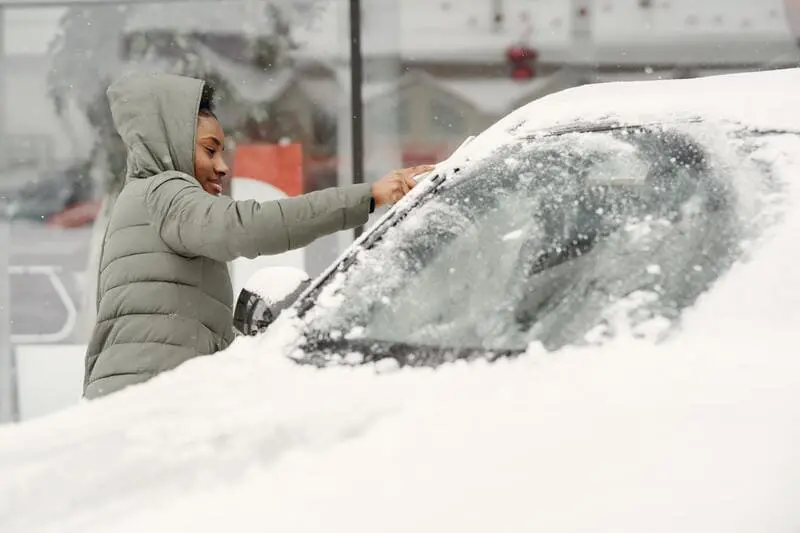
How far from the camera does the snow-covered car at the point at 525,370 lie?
51.7 inches

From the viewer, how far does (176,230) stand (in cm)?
262

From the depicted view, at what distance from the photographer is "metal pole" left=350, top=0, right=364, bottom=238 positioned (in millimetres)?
6316

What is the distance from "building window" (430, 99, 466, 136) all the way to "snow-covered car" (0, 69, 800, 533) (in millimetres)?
3982

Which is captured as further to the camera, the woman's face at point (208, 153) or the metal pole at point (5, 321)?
the metal pole at point (5, 321)

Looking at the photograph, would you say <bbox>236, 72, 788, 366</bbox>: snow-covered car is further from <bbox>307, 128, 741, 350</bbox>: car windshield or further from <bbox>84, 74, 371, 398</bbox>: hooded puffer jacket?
<bbox>84, 74, 371, 398</bbox>: hooded puffer jacket

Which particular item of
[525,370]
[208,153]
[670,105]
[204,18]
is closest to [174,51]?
[204,18]

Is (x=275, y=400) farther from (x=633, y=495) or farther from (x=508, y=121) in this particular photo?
(x=508, y=121)

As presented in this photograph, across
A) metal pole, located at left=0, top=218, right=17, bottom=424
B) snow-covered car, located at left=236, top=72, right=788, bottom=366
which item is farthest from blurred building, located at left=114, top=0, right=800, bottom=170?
snow-covered car, located at left=236, top=72, right=788, bottom=366

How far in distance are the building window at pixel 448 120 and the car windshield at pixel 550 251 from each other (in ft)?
13.8

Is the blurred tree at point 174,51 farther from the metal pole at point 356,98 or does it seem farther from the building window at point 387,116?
the building window at point 387,116

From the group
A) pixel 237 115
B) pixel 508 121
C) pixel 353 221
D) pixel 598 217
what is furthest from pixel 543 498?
pixel 237 115

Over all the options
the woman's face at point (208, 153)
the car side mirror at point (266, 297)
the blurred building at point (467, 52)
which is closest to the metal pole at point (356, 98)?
the blurred building at point (467, 52)

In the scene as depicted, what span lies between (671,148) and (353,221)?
96cm

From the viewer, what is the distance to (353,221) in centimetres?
261
